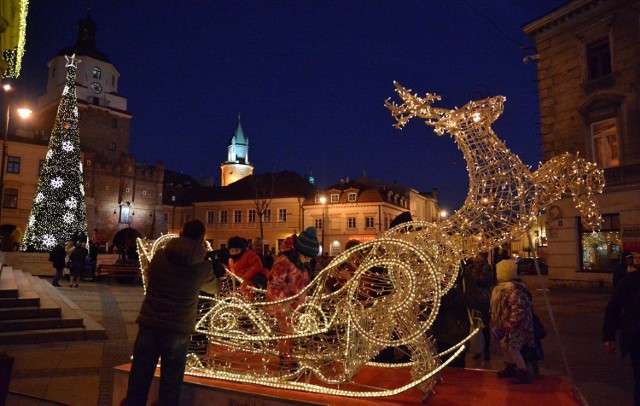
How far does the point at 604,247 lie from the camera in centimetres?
1593

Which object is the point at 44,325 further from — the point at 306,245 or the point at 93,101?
the point at 93,101

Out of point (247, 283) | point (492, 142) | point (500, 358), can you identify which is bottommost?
point (500, 358)

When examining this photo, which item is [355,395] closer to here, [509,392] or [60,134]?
[509,392]

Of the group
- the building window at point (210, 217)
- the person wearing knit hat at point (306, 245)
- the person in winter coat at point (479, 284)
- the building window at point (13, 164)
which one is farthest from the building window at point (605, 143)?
the building window at point (210, 217)

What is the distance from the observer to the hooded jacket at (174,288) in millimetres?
3281

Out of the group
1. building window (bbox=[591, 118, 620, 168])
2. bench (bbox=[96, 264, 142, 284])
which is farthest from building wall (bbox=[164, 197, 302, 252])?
building window (bbox=[591, 118, 620, 168])

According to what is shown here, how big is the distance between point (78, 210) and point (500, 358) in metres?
21.3

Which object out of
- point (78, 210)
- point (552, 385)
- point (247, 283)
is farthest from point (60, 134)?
point (552, 385)

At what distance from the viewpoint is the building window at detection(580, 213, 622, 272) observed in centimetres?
1546

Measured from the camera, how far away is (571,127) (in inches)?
670

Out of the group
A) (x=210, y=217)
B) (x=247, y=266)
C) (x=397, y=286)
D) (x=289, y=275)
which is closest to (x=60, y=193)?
(x=247, y=266)

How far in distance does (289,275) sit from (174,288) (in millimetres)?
1620

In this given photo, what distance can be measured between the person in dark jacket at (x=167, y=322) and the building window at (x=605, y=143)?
16.6 metres

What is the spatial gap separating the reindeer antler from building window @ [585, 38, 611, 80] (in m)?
14.4
